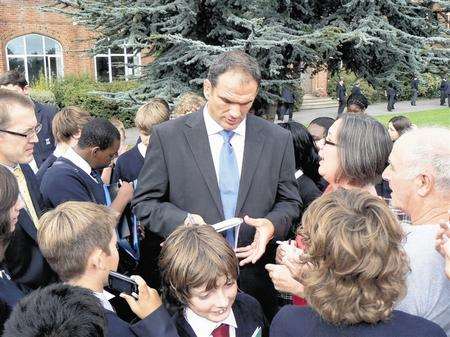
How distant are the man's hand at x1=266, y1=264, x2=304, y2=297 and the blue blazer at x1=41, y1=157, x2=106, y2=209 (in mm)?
1425

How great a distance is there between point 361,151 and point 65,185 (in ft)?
5.97

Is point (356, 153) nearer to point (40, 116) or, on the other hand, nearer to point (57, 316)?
point (57, 316)

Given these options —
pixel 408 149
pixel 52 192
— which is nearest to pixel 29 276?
pixel 52 192

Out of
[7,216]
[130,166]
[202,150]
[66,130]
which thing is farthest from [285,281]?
[130,166]

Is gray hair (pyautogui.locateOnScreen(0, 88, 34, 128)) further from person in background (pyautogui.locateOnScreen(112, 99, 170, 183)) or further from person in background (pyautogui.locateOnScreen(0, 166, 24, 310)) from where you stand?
person in background (pyautogui.locateOnScreen(112, 99, 170, 183))

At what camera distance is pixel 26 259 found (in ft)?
7.70

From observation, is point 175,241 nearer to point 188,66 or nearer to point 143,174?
point 143,174

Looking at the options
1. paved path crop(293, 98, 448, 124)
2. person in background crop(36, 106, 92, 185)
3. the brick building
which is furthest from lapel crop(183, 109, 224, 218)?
paved path crop(293, 98, 448, 124)

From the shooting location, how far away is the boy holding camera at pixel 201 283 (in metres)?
1.92

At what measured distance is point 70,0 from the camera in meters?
6.57

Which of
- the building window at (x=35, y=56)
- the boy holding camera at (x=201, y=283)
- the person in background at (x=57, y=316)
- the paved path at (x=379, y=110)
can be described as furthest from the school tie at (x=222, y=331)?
the building window at (x=35, y=56)

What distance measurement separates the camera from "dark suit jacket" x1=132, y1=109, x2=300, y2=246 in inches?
102

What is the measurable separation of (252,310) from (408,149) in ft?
3.32

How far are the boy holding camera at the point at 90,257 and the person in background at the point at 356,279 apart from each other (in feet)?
1.90
